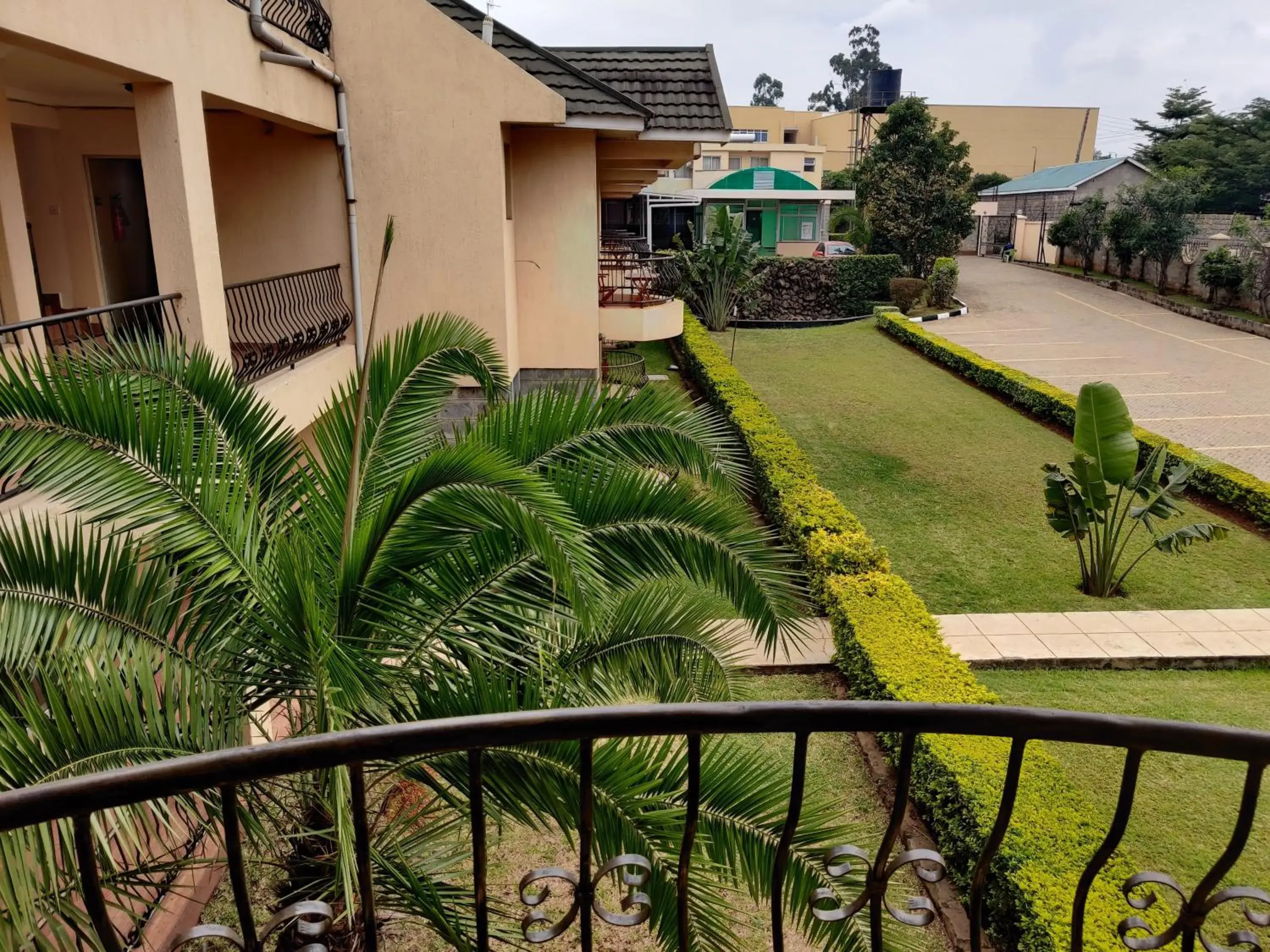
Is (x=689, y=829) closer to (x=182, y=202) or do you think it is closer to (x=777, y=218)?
(x=182, y=202)

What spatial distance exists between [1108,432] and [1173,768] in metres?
3.91

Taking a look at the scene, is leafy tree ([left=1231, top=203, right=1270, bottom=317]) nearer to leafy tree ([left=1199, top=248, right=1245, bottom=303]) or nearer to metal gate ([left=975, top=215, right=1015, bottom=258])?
leafy tree ([left=1199, top=248, right=1245, bottom=303])

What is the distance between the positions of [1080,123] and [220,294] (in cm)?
6856

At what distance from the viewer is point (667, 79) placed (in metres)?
13.0

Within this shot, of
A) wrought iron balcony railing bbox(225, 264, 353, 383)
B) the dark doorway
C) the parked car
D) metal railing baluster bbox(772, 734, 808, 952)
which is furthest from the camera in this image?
the parked car

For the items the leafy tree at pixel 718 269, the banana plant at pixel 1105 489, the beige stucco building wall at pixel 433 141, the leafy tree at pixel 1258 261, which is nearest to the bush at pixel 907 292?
the leafy tree at pixel 718 269

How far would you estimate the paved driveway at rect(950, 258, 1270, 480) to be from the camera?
1762 cm

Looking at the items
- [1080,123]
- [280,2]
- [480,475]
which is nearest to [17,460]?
[480,475]

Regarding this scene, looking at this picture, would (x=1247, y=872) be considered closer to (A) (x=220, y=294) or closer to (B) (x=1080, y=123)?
(A) (x=220, y=294)

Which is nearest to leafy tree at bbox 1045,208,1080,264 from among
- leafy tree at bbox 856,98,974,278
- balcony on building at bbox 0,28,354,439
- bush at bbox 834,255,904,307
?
leafy tree at bbox 856,98,974,278

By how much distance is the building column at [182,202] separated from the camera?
6969 mm

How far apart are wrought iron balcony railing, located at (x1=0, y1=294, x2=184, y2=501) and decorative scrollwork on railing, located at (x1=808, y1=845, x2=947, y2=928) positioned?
3727 mm

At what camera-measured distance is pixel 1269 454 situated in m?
15.8

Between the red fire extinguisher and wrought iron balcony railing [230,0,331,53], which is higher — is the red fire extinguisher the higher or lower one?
the lower one
